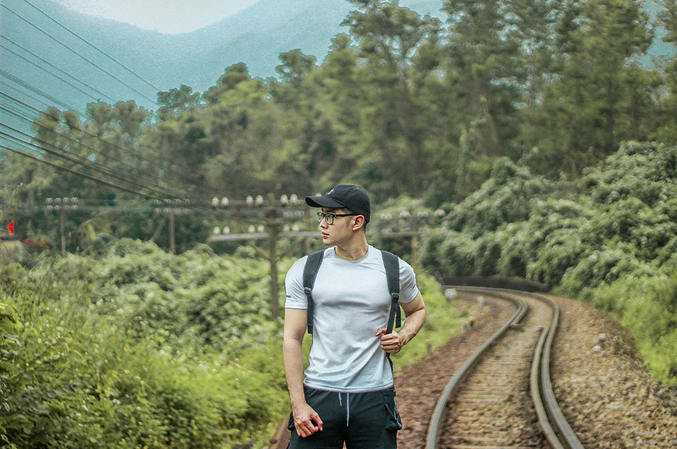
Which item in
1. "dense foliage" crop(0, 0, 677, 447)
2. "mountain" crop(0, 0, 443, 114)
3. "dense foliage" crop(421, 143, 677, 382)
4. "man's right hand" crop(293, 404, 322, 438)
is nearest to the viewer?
"man's right hand" crop(293, 404, 322, 438)

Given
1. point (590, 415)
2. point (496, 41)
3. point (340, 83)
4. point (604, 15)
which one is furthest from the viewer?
point (340, 83)

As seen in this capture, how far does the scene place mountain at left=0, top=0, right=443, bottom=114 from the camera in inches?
439

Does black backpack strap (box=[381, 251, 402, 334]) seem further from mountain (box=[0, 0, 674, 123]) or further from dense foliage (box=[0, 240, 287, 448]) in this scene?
mountain (box=[0, 0, 674, 123])

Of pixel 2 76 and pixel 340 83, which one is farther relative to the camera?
pixel 340 83

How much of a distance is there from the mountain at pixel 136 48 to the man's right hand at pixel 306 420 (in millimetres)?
7306

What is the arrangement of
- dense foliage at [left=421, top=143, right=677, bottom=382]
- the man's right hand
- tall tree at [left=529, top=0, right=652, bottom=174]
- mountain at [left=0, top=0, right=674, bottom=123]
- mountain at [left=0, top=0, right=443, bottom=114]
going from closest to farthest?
the man's right hand, mountain at [left=0, top=0, right=674, bottom=123], mountain at [left=0, top=0, right=443, bottom=114], dense foliage at [left=421, top=143, right=677, bottom=382], tall tree at [left=529, top=0, right=652, bottom=174]

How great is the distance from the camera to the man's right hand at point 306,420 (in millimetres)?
2383

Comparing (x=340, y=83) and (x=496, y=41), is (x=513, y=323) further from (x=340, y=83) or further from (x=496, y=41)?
(x=340, y=83)

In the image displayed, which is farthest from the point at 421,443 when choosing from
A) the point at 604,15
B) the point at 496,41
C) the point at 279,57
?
the point at 279,57

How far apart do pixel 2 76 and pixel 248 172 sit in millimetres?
40952

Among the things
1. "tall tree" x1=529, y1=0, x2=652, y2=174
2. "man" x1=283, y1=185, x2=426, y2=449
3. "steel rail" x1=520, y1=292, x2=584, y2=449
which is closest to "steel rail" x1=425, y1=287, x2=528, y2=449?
"steel rail" x1=520, y1=292, x2=584, y2=449

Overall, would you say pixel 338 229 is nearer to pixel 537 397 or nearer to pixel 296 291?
pixel 296 291

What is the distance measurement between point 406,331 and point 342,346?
296mm

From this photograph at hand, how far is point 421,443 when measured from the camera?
254 inches
